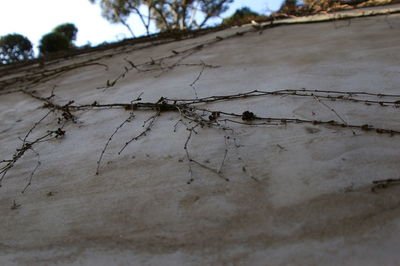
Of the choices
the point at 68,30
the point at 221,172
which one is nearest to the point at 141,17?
the point at 68,30

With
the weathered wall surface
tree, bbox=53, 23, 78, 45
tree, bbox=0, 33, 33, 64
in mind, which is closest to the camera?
the weathered wall surface

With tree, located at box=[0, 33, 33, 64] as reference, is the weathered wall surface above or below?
below

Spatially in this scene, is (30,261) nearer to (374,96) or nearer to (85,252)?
(85,252)

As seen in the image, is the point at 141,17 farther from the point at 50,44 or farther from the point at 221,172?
the point at 221,172

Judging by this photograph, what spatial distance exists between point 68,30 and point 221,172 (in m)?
12.8

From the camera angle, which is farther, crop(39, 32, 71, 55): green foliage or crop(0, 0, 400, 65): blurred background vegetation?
crop(39, 32, 71, 55): green foliage

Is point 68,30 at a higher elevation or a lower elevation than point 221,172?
higher

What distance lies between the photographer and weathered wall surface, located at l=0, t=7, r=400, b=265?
0.83 meters

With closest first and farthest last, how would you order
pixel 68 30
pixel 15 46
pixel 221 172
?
pixel 221 172, pixel 15 46, pixel 68 30

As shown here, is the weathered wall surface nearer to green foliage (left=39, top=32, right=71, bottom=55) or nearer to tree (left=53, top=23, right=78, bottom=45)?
green foliage (left=39, top=32, right=71, bottom=55)

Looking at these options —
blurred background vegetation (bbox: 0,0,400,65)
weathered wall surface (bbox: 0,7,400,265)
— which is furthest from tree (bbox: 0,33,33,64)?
weathered wall surface (bbox: 0,7,400,265)

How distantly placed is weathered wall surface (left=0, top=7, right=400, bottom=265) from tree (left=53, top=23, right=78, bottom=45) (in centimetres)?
1106

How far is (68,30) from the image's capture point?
1198 cm

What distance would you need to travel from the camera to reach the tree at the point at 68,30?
38.4 feet
